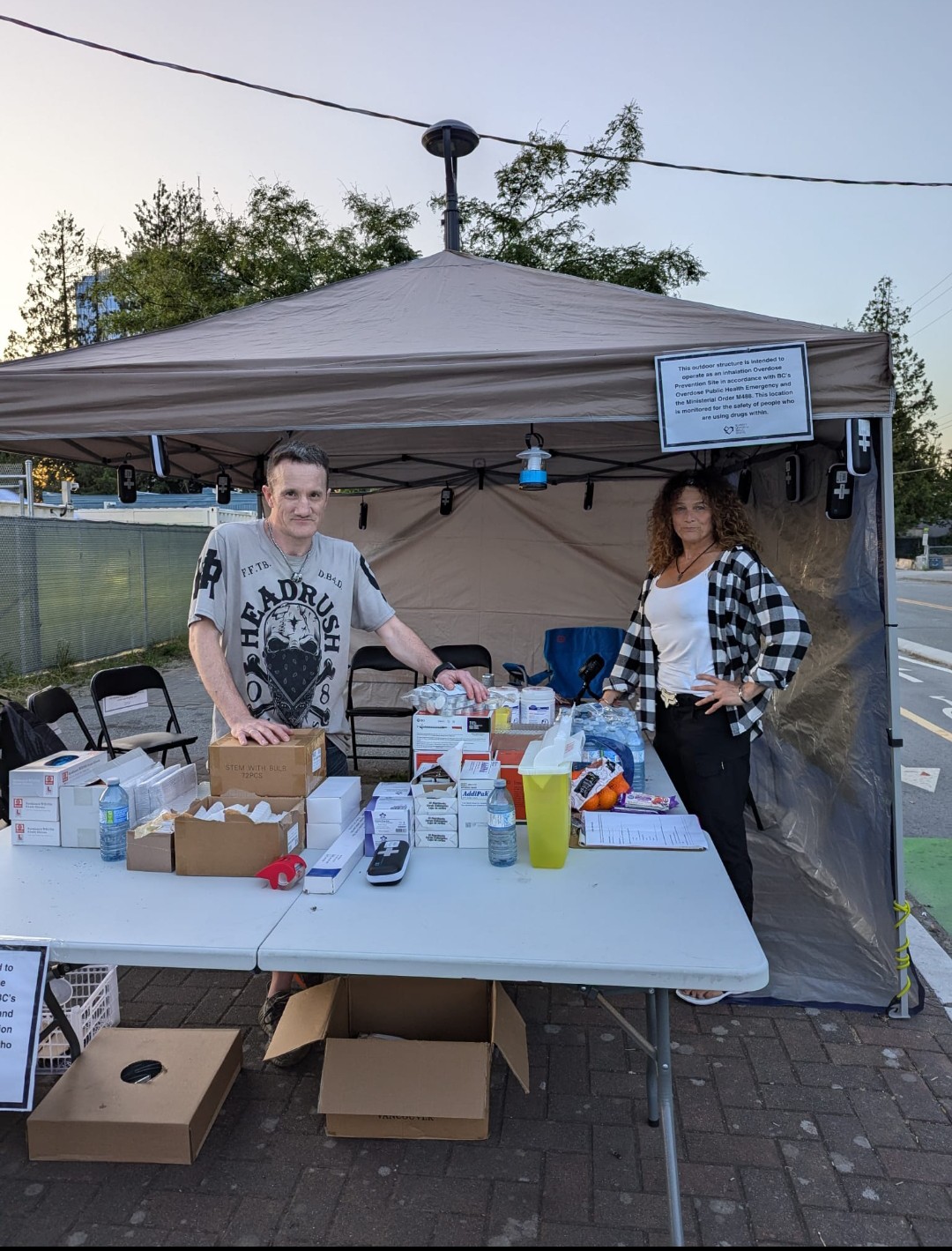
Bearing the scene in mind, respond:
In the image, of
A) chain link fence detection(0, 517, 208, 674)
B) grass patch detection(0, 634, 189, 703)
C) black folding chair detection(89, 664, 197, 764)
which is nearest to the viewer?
black folding chair detection(89, 664, 197, 764)

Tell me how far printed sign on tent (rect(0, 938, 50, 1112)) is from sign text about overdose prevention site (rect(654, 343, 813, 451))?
2082 mm

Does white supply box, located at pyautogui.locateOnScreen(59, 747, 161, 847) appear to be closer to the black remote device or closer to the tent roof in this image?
the black remote device

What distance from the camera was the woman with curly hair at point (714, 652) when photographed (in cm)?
252

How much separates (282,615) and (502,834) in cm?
97

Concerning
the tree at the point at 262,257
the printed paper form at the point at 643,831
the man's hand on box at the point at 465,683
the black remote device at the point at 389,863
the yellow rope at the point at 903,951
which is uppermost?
the tree at the point at 262,257

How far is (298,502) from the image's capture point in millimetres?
2184

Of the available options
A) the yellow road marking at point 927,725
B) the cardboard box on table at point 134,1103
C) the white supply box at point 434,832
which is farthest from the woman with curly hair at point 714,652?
the yellow road marking at point 927,725

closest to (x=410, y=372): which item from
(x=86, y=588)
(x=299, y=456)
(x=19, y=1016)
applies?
Result: (x=299, y=456)

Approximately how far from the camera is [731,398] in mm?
2361

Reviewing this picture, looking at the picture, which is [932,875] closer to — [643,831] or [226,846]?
[643,831]

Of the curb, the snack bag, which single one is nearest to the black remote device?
the snack bag

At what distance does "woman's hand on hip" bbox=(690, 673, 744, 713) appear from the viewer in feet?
8.25

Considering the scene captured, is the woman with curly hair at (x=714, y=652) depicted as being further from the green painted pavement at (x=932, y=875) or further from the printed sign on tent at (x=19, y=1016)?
the printed sign on tent at (x=19, y=1016)

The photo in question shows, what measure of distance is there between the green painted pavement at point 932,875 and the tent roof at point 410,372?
2.41 meters
